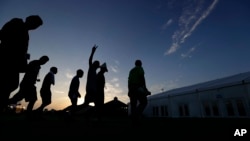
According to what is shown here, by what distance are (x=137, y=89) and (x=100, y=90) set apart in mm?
1591

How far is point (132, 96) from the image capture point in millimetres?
5168

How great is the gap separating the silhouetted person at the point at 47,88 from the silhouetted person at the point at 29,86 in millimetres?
334

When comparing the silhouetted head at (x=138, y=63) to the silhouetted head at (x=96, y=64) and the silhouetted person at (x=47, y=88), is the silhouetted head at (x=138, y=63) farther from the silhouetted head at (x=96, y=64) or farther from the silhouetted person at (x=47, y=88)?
the silhouetted person at (x=47, y=88)

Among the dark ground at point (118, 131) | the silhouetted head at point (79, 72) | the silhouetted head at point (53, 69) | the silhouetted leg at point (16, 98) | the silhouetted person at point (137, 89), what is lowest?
the dark ground at point (118, 131)

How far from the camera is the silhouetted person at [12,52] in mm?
2842

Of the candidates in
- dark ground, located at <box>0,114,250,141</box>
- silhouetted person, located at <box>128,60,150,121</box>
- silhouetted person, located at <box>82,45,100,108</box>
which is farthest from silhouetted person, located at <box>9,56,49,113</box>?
silhouetted person, located at <box>128,60,150,121</box>

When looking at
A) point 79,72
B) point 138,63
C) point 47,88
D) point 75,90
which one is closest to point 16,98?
point 47,88

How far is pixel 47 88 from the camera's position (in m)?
6.10

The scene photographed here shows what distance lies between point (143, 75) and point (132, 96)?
2.36 ft

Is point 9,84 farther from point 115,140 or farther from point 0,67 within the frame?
point 115,140

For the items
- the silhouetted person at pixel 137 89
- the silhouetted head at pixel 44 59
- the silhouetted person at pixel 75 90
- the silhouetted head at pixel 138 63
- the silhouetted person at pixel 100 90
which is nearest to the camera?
the silhouetted person at pixel 137 89

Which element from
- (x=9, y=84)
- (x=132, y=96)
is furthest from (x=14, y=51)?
(x=132, y=96)

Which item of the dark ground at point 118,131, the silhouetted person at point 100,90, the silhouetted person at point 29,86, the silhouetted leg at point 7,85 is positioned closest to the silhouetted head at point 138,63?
the silhouetted person at point 100,90

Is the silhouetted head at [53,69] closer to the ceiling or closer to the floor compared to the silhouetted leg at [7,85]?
closer to the ceiling
